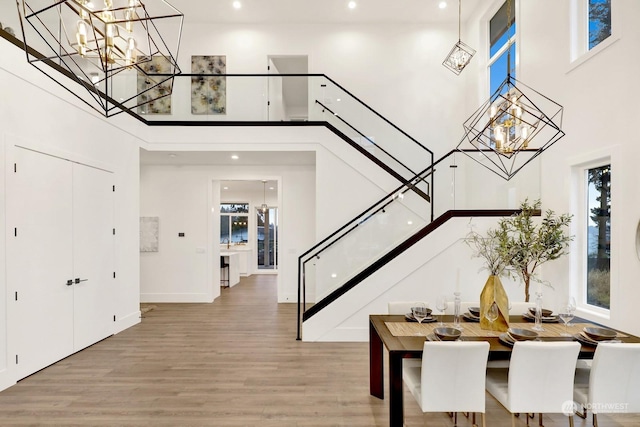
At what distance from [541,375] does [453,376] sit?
2.05 feet

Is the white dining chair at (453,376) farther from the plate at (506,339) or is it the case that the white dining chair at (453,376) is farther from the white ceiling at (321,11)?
the white ceiling at (321,11)

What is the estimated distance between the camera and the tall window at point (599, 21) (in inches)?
162

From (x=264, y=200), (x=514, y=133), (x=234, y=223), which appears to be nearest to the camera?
(x=514, y=133)

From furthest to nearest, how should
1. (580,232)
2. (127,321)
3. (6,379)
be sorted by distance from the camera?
(127,321), (580,232), (6,379)

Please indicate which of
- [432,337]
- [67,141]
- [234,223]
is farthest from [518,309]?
[234,223]

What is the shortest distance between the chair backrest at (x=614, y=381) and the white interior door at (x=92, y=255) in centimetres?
574

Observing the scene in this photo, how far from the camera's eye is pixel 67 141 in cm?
471

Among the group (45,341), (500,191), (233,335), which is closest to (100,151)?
(45,341)

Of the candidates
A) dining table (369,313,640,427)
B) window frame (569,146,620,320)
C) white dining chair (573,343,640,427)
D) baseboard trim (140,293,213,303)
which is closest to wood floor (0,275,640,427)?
dining table (369,313,640,427)

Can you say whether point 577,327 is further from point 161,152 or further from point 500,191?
point 161,152

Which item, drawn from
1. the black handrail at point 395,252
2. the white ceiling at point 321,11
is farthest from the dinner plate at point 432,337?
the white ceiling at point 321,11

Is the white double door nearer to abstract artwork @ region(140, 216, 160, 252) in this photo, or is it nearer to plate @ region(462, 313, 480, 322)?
abstract artwork @ region(140, 216, 160, 252)

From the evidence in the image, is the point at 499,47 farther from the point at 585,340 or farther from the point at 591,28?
the point at 585,340

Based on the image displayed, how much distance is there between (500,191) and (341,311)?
3.04 meters
